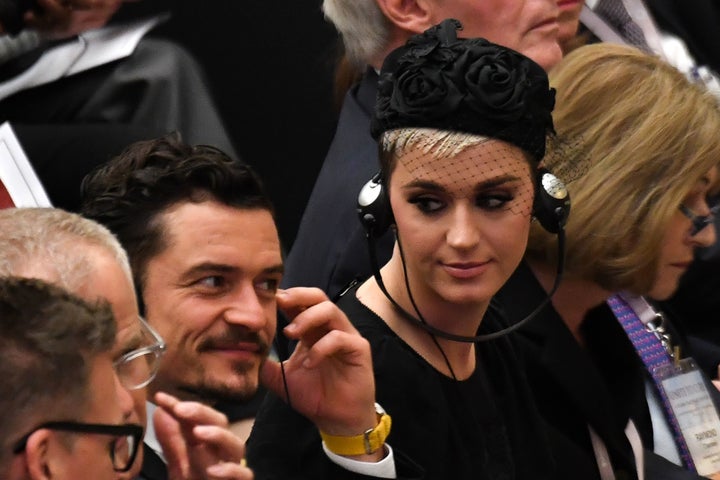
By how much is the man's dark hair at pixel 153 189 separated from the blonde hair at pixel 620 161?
2.53 ft

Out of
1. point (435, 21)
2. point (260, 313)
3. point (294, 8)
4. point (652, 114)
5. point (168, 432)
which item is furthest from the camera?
point (294, 8)

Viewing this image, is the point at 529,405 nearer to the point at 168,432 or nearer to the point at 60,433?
the point at 168,432

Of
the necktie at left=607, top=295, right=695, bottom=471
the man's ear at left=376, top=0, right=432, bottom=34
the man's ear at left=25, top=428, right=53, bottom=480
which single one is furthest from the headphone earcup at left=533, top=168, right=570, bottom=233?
the man's ear at left=25, top=428, right=53, bottom=480

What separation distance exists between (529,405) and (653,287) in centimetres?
53

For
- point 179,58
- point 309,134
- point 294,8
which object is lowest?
point 309,134

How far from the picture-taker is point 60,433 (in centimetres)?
187

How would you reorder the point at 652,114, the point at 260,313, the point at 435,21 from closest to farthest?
the point at 260,313, the point at 652,114, the point at 435,21

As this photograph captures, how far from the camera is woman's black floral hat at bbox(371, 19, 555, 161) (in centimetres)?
277

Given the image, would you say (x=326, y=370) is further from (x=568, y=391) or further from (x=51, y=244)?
(x=568, y=391)

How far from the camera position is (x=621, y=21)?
173 inches

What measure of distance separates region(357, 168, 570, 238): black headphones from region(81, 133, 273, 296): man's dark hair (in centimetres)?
17

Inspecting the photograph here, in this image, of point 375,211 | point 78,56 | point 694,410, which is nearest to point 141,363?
→ point 375,211

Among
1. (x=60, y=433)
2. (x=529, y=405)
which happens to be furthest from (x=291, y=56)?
(x=60, y=433)

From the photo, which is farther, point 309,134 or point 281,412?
point 309,134
